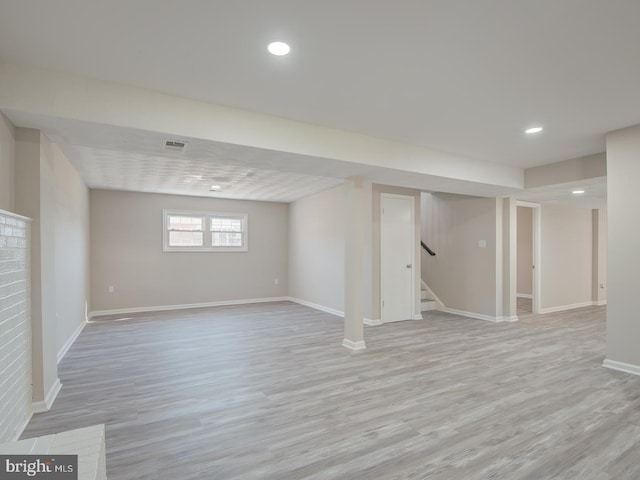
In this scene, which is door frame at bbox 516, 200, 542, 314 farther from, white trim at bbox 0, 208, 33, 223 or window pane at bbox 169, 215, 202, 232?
white trim at bbox 0, 208, 33, 223

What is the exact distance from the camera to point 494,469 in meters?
1.99

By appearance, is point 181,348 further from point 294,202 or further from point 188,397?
point 294,202

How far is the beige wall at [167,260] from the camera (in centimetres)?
682

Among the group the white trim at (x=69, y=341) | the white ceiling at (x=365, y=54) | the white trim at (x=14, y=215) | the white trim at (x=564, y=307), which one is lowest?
the white trim at (x=564, y=307)

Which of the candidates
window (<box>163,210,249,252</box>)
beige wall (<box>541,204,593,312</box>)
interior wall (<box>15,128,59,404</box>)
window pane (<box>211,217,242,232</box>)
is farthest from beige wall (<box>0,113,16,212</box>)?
beige wall (<box>541,204,593,312</box>)

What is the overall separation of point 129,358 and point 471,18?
459cm

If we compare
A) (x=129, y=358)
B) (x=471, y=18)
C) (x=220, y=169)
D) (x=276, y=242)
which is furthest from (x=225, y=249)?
(x=471, y=18)

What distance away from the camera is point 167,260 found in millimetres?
7391

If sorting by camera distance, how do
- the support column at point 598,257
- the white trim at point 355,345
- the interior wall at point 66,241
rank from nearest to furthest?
the interior wall at point 66,241 → the white trim at point 355,345 → the support column at point 598,257

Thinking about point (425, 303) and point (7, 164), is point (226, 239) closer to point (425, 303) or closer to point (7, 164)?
point (425, 303)

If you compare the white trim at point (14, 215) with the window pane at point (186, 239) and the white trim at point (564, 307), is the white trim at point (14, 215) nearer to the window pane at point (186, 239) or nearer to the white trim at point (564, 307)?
the window pane at point (186, 239)

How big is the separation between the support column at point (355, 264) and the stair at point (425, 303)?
3.03m

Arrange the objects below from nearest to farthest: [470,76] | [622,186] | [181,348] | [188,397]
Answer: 1. [470,76]
2. [188,397]
3. [622,186]
4. [181,348]

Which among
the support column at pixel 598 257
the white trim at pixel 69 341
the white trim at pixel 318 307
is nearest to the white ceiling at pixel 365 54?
the white trim at pixel 69 341
